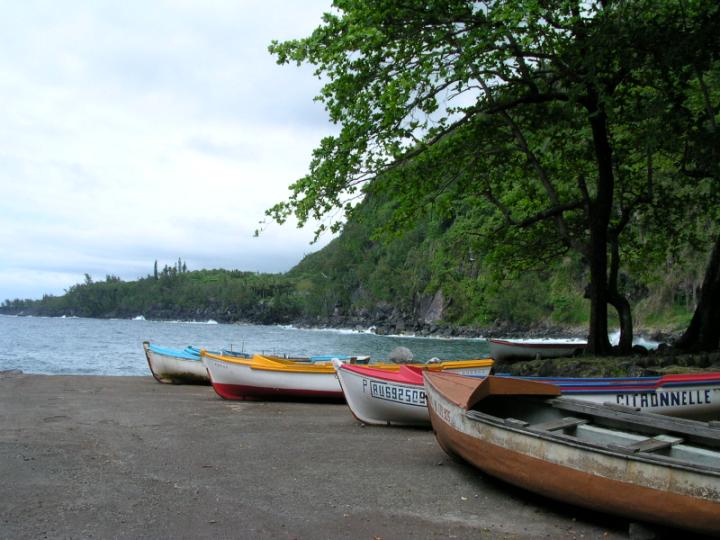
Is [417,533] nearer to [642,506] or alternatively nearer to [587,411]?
[642,506]

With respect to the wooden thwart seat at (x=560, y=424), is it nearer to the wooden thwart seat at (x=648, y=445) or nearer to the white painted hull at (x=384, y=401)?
the wooden thwart seat at (x=648, y=445)

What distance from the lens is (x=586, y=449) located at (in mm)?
5930

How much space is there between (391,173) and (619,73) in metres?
6.08

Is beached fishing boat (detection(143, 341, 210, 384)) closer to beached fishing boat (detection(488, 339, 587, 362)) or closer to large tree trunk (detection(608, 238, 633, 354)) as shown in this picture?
beached fishing boat (detection(488, 339, 587, 362))

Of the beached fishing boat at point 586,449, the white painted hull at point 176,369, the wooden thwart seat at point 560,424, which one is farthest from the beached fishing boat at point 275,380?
the wooden thwart seat at point 560,424

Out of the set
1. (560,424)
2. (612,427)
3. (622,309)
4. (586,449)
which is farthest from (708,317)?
(586,449)

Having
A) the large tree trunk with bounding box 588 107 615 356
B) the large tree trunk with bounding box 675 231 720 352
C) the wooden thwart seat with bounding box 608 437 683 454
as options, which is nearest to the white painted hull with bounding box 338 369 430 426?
the wooden thwart seat with bounding box 608 437 683 454

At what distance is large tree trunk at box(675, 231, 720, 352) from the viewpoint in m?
17.3

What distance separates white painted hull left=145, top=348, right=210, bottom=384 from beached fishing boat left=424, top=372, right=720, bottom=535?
14.8 metres

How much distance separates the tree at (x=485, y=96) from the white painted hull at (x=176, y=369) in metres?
8.75

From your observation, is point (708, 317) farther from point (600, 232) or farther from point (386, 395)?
point (386, 395)

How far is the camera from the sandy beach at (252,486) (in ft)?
19.5

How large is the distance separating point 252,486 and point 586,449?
3677 mm

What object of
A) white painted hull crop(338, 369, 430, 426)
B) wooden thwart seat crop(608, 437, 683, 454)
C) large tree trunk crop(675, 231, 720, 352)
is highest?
large tree trunk crop(675, 231, 720, 352)
